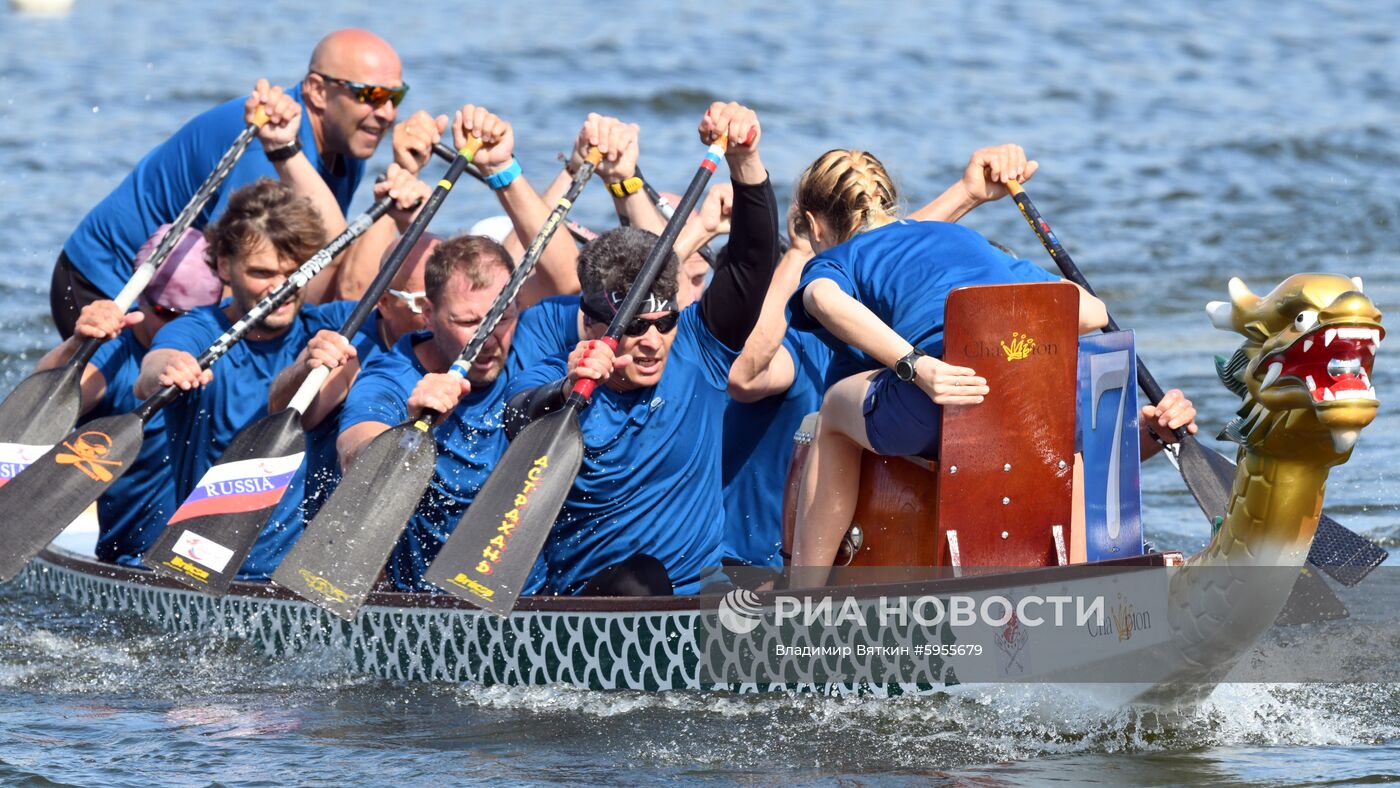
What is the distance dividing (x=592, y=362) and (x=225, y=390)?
1.63 m

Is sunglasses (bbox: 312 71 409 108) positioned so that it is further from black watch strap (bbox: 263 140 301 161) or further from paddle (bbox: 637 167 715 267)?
paddle (bbox: 637 167 715 267)

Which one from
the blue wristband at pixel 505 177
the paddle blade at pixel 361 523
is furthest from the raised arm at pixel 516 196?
the paddle blade at pixel 361 523

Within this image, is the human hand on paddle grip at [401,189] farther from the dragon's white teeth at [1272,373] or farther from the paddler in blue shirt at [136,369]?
the dragon's white teeth at [1272,373]

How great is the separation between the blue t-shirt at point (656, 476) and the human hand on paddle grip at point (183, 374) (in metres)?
1.04

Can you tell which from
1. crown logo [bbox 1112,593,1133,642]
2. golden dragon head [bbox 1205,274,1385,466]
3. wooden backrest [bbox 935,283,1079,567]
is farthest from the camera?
wooden backrest [bbox 935,283,1079,567]

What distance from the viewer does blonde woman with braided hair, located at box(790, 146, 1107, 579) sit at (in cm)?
395

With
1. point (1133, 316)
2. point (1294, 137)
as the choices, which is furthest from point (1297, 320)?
point (1294, 137)

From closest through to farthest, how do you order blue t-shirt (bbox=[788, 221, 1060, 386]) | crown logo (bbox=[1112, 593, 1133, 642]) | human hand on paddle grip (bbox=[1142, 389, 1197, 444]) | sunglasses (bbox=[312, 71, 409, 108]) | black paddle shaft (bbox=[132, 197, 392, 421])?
crown logo (bbox=[1112, 593, 1133, 642]) < blue t-shirt (bbox=[788, 221, 1060, 386]) < human hand on paddle grip (bbox=[1142, 389, 1197, 444]) < black paddle shaft (bbox=[132, 197, 392, 421]) < sunglasses (bbox=[312, 71, 409, 108])

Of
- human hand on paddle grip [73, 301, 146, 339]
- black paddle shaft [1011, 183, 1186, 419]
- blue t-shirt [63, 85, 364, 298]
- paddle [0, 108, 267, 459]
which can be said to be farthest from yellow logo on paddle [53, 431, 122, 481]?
black paddle shaft [1011, 183, 1186, 419]

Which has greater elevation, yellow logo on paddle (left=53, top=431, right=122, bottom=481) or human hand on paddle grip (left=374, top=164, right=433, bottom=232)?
human hand on paddle grip (left=374, top=164, right=433, bottom=232)

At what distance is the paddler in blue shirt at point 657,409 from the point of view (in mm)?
4578

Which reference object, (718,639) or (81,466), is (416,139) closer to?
(81,466)

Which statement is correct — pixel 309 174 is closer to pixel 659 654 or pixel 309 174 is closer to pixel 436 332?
pixel 436 332

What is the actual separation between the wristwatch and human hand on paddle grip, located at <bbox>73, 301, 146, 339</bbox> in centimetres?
277
